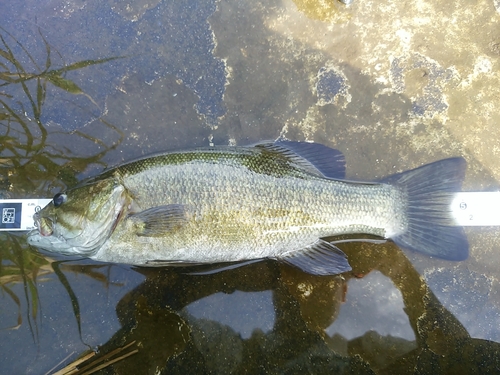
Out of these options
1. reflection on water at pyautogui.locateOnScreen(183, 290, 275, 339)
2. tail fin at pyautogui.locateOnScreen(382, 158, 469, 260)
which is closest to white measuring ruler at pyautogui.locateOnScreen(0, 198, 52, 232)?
reflection on water at pyautogui.locateOnScreen(183, 290, 275, 339)

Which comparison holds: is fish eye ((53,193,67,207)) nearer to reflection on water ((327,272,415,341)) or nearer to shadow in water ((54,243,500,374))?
shadow in water ((54,243,500,374))

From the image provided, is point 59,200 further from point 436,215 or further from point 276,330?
point 436,215

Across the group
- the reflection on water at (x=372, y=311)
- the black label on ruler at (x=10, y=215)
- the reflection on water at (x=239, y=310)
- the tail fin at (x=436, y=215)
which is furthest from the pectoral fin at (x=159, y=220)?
the tail fin at (x=436, y=215)

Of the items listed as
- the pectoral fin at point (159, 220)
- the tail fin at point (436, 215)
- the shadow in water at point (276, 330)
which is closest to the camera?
the pectoral fin at point (159, 220)

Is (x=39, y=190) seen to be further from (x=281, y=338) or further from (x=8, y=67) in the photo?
(x=281, y=338)

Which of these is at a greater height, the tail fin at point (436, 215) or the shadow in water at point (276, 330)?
the tail fin at point (436, 215)

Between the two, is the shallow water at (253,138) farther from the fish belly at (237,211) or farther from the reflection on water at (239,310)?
the fish belly at (237,211)

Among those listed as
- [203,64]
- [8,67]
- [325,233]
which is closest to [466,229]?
[325,233]
